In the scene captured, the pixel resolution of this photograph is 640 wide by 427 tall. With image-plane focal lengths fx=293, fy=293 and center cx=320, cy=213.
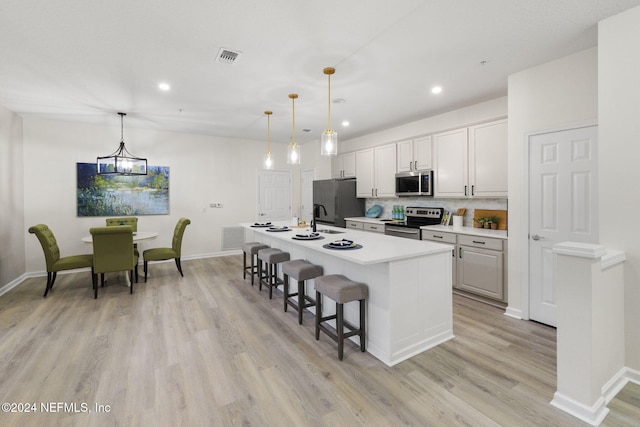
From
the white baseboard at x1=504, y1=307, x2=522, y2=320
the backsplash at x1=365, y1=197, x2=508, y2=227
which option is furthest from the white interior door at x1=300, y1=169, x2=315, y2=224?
the white baseboard at x1=504, y1=307, x2=522, y2=320

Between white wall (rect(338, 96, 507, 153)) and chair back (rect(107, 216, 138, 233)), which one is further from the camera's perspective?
chair back (rect(107, 216, 138, 233))

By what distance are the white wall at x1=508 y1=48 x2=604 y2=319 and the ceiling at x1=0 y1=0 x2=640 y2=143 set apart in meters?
0.15

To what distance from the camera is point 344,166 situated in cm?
648

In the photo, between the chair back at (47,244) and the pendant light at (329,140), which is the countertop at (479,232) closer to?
the pendant light at (329,140)

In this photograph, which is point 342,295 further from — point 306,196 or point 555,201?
point 306,196

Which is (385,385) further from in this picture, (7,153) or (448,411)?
(7,153)

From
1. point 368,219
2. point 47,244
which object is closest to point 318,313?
point 368,219

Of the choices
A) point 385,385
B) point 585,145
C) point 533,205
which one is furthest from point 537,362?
point 585,145

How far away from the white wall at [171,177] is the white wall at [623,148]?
19.3 feet

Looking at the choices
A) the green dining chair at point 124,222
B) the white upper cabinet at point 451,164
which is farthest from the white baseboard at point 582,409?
the green dining chair at point 124,222

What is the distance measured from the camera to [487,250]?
3.56 meters

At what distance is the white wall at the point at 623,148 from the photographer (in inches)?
82.5

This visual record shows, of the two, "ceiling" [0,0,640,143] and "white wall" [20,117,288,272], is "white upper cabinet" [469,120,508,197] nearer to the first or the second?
"ceiling" [0,0,640,143]

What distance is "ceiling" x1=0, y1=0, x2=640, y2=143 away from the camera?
7.02 feet
